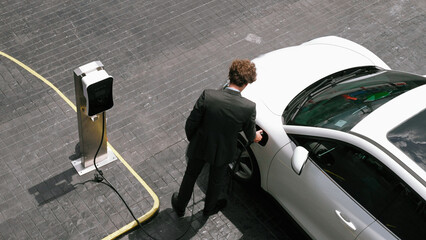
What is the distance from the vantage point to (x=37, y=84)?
328 inches

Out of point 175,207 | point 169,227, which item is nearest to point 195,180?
point 175,207

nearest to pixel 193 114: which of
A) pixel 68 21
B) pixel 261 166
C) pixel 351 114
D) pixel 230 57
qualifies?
pixel 261 166

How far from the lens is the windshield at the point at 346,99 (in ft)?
20.7

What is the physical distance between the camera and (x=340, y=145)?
19.9 ft

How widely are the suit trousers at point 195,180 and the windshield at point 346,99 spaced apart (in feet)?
3.28

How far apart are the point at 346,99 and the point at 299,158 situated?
0.99 meters

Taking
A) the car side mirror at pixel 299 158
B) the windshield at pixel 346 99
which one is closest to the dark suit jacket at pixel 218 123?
the car side mirror at pixel 299 158

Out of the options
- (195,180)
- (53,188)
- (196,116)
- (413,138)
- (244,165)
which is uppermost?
(413,138)

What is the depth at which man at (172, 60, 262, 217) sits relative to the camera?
584 centimetres

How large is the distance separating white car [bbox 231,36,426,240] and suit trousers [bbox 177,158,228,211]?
0.63m

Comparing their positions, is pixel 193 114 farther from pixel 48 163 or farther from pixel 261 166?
pixel 48 163

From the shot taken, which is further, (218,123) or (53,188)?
(53,188)

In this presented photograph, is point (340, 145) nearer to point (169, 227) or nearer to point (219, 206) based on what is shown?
point (219, 206)

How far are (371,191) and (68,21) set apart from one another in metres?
5.74
